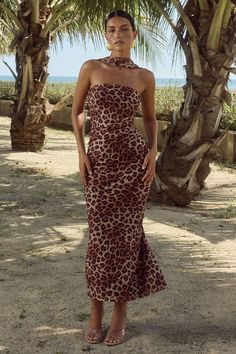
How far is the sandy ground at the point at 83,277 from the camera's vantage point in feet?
9.30

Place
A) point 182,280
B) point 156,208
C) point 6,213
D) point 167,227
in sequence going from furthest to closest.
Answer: point 156,208 < point 6,213 < point 167,227 < point 182,280

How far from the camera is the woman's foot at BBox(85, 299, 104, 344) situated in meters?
2.83

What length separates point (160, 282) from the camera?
2.90m

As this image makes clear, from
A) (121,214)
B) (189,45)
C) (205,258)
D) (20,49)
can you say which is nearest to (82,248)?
(205,258)

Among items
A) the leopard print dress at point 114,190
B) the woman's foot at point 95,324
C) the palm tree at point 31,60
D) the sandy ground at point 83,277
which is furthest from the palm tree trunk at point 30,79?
the woman's foot at point 95,324

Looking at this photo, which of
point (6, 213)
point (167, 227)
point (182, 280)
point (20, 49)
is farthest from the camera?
point (20, 49)

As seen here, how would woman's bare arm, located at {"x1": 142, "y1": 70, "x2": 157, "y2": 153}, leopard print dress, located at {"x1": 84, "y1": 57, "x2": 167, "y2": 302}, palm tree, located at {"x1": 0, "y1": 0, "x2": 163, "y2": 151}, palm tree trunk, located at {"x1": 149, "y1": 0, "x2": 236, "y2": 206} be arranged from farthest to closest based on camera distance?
palm tree, located at {"x1": 0, "y1": 0, "x2": 163, "y2": 151}
palm tree trunk, located at {"x1": 149, "y1": 0, "x2": 236, "y2": 206}
woman's bare arm, located at {"x1": 142, "y1": 70, "x2": 157, "y2": 153}
leopard print dress, located at {"x1": 84, "y1": 57, "x2": 167, "y2": 302}

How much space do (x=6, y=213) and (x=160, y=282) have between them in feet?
9.25

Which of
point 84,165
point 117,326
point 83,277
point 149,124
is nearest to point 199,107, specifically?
point 83,277

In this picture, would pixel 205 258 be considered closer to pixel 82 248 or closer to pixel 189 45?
pixel 82 248

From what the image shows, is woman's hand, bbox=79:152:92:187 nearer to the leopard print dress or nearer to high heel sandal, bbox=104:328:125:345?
the leopard print dress

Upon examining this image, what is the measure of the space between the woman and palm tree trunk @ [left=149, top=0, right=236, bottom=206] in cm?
292

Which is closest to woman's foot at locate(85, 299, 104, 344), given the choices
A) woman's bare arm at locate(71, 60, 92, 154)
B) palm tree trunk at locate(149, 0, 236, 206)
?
woman's bare arm at locate(71, 60, 92, 154)

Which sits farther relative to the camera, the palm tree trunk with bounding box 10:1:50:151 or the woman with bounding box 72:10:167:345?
the palm tree trunk with bounding box 10:1:50:151
